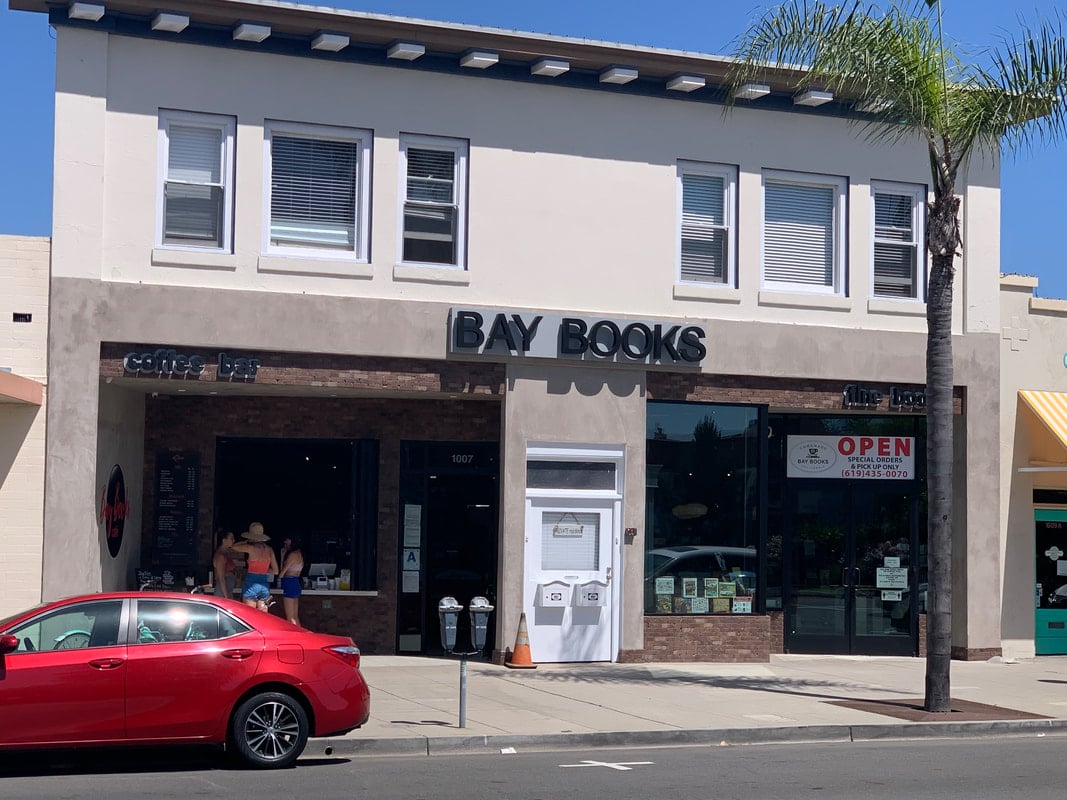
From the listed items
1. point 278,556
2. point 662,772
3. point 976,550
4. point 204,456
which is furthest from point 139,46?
point 976,550

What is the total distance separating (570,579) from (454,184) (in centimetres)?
551

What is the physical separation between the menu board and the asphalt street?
746 centimetres

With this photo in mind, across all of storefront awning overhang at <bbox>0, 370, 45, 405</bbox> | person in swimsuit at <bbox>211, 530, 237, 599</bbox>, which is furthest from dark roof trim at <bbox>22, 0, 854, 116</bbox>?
person in swimsuit at <bbox>211, 530, 237, 599</bbox>

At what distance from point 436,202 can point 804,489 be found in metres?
7.28

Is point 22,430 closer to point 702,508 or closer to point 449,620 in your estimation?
point 449,620

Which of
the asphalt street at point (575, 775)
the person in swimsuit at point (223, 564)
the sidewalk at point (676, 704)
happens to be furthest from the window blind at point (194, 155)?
the asphalt street at point (575, 775)

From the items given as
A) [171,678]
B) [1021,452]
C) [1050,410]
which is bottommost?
[171,678]

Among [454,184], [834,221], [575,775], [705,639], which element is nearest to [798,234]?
[834,221]

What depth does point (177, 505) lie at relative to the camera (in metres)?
19.6

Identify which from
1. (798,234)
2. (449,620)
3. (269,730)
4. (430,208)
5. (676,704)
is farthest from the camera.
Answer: (798,234)

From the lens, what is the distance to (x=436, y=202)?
18.6m

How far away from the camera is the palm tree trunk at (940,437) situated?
15.6m

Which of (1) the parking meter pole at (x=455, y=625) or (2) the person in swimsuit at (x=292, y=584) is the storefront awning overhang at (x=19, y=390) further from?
(1) the parking meter pole at (x=455, y=625)

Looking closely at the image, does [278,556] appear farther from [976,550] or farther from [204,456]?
[976,550]
